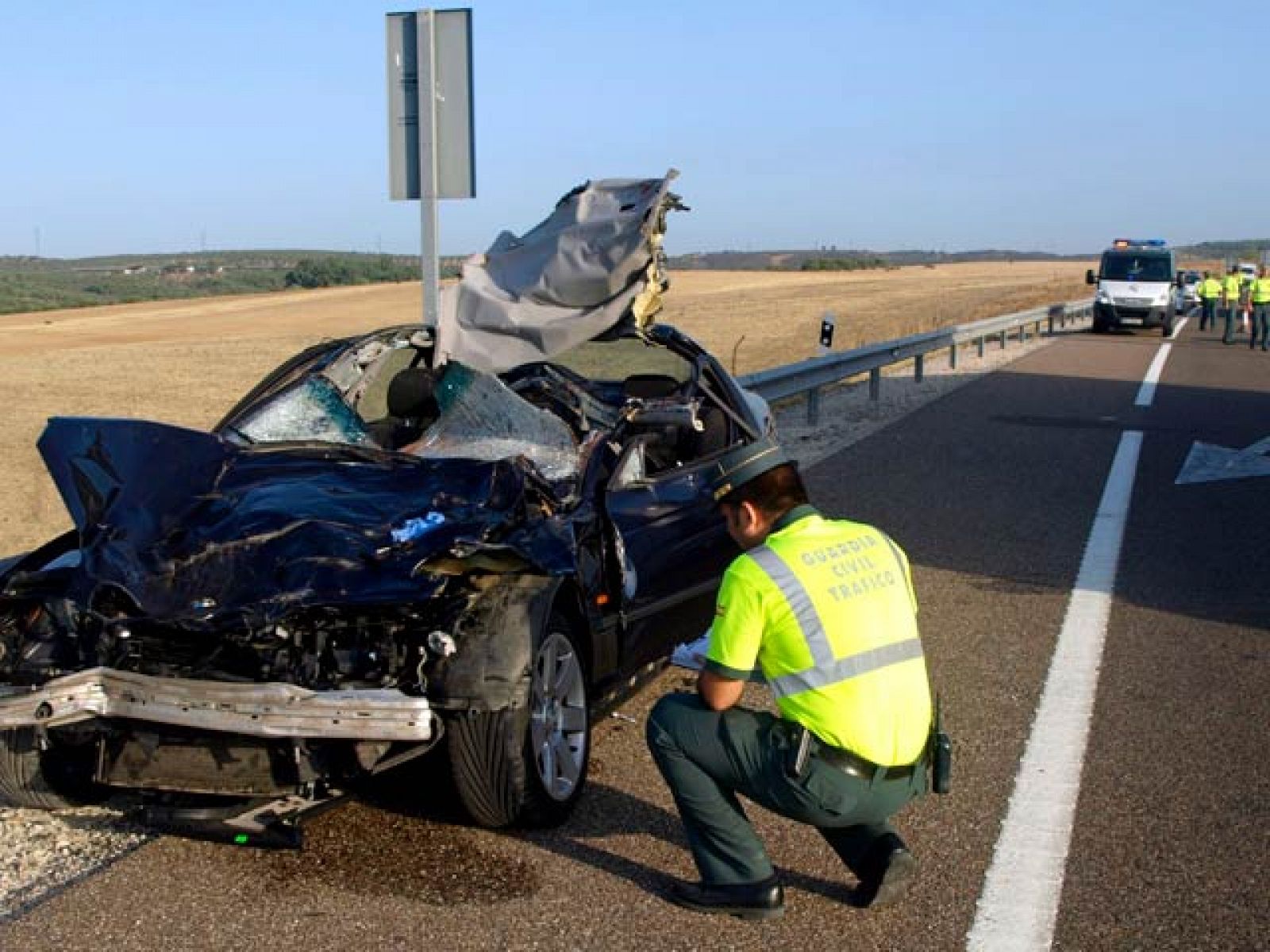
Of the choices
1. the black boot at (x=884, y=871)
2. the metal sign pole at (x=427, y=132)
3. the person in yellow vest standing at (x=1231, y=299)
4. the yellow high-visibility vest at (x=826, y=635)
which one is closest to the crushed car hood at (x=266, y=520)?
the yellow high-visibility vest at (x=826, y=635)

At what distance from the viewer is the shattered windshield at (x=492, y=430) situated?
6.40m

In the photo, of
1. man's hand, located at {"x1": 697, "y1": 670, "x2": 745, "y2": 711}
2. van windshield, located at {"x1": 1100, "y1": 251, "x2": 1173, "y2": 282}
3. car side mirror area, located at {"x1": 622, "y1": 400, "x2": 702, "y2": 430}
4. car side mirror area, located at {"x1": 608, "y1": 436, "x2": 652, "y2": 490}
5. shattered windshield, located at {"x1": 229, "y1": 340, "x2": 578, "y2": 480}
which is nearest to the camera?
man's hand, located at {"x1": 697, "y1": 670, "x2": 745, "y2": 711}

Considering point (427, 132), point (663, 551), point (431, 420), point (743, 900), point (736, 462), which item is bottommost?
point (743, 900)

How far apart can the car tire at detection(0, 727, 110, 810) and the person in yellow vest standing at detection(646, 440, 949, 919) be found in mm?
2037

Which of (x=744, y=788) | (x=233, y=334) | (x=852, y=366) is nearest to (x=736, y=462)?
(x=744, y=788)

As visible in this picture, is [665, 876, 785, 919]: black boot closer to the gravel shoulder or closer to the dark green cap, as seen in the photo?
the gravel shoulder

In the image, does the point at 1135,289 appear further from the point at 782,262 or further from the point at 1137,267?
the point at 782,262

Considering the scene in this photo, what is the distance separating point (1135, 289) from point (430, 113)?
30.6m

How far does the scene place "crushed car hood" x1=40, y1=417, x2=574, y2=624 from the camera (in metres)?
4.87

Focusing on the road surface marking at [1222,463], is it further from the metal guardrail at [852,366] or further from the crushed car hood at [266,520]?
the crushed car hood at [266,520]

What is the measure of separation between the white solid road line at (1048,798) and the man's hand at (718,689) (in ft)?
2.97

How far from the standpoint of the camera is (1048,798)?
5363mm

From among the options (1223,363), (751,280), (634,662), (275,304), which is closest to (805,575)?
(634,662)

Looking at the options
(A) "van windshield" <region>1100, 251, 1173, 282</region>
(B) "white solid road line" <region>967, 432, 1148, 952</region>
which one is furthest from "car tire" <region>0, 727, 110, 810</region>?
(A) "van windshield" <region>1100, 251, 1173, 282</region>
